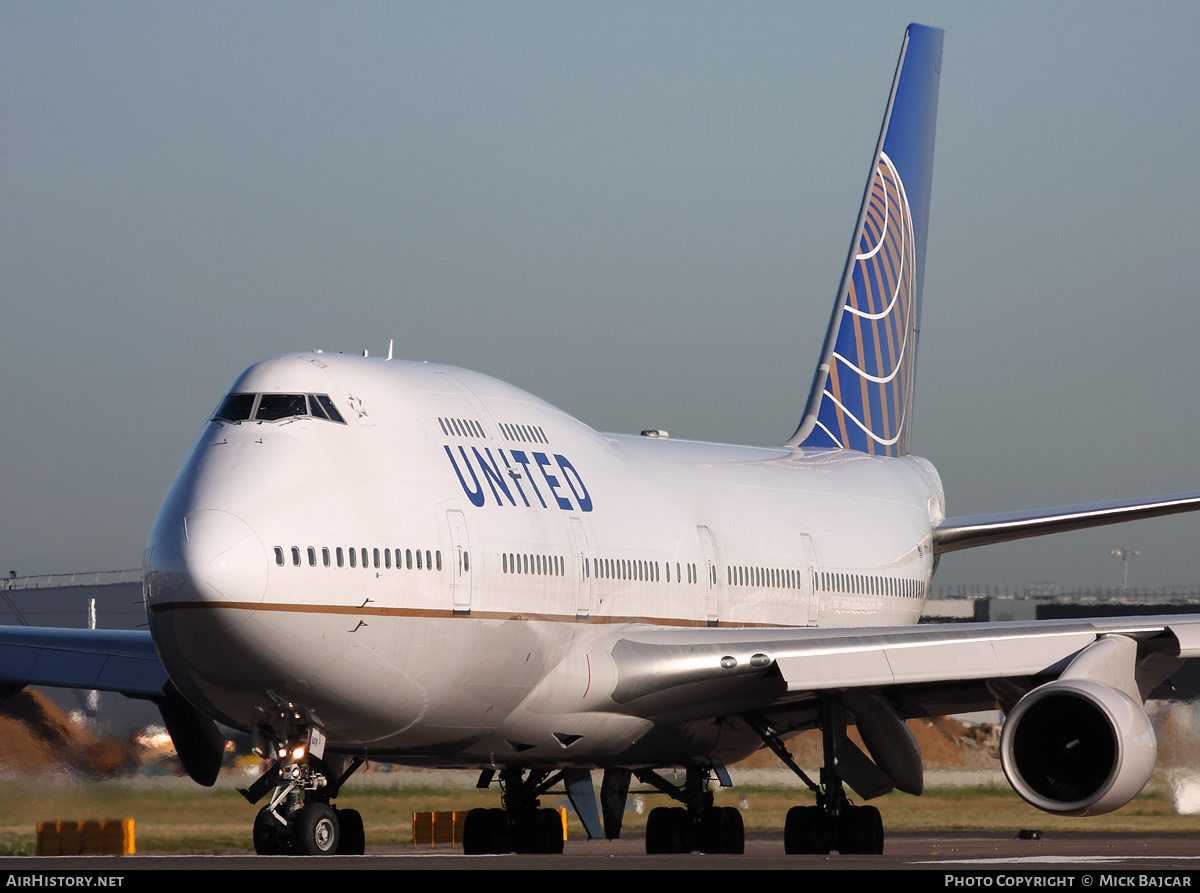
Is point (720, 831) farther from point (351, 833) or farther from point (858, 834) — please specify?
point (351, 833)

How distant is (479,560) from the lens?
1727cm

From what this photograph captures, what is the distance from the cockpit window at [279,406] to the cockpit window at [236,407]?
93mm

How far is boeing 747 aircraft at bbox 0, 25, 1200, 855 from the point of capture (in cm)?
1550

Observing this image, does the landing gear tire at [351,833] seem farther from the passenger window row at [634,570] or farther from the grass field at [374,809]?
the grass field at [374,809]

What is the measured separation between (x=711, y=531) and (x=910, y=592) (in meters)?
6.08

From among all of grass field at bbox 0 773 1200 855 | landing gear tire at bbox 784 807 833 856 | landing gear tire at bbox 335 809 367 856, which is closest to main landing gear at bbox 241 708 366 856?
landing gear tire at bbox 335 809 367 856

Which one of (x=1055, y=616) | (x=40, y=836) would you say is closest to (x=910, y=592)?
(x=40, y=836)

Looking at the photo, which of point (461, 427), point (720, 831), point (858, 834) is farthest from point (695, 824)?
point (461, 427)

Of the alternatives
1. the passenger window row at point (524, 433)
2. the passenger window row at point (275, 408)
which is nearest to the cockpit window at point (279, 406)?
the passenger window row at point (275, 408)

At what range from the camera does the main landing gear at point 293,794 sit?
15477 mm

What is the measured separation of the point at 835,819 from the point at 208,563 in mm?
9139

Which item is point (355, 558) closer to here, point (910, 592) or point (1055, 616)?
point (910, 592)

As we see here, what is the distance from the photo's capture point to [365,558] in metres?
15.9

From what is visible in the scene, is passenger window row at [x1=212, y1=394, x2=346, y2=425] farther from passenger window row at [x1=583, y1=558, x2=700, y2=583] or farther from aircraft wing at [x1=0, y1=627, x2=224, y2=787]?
aircraft wing at [x1=0, y1=627, x2=224, y2=787]
